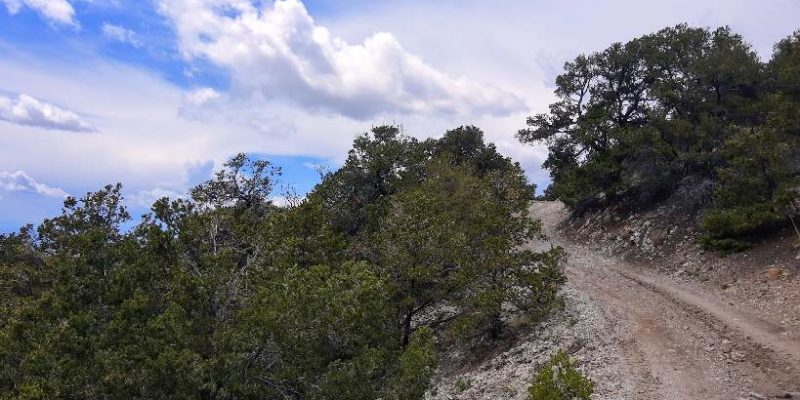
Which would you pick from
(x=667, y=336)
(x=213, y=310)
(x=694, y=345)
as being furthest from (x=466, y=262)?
(x=213, y=310)

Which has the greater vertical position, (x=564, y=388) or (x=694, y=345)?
(x=564, y=388)

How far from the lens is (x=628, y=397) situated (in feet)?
47.3

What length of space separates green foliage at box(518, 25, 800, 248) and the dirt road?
536 cm

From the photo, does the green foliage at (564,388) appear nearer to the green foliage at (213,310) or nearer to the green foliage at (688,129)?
the green foliage at (213,310)

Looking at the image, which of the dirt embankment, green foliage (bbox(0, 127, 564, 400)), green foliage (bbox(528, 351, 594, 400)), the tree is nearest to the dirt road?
the dirt embankment

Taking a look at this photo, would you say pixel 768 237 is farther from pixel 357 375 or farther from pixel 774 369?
pixel 357 375

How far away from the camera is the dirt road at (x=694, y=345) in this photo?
14.1 m

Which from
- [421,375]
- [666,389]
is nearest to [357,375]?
[421,375]

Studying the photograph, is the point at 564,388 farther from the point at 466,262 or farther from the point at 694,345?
the point at 466,262

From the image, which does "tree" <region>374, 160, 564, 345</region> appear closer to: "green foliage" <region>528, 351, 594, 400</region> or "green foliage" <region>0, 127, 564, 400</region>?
"green foliage" <region>0, 127, 564, 400</region>

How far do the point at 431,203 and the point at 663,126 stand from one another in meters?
18.3

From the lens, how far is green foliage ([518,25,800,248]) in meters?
24.0

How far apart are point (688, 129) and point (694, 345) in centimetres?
1847

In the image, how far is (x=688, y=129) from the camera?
104 feet
